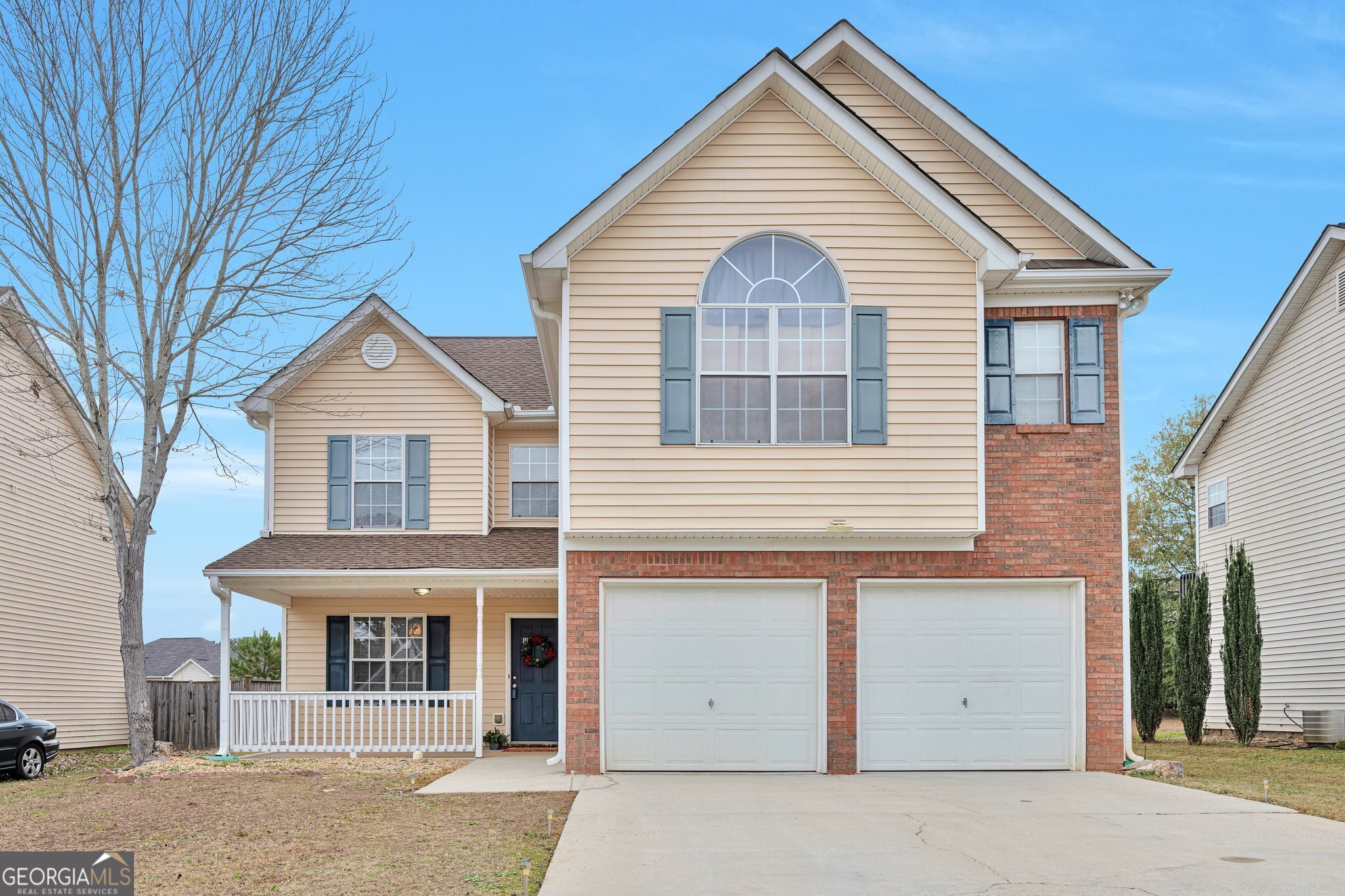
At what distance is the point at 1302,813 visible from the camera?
37.5ft

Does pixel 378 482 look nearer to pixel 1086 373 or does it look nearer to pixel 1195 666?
pixel 1086 373

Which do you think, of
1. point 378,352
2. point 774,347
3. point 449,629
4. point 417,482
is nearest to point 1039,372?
point 774,347

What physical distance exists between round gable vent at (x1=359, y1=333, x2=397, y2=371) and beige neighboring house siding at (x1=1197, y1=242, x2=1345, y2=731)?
1616 cm

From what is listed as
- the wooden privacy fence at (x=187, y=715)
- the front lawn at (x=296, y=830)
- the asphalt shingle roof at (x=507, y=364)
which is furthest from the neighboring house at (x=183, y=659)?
the front lawn at (x=296, y=830)

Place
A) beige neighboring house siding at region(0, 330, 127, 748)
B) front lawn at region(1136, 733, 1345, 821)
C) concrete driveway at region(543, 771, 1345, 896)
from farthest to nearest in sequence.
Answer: beige neighboring house siding at region(0, 330, 127, 748), front lawn at region(1136, 733, 1345, 821), concrete driveway at region(543, 771, 1345, 896)

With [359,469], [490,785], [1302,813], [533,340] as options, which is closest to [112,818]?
[490,785]

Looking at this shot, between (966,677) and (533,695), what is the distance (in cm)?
853

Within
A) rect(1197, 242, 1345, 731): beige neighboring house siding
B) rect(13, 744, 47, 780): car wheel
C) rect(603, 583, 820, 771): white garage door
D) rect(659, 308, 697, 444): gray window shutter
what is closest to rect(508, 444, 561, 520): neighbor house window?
rect(603, 583, 820, 771): white garage door

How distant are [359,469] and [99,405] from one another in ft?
13.6

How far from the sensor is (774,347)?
1458 cm

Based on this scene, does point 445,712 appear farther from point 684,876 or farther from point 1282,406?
point 1282,406

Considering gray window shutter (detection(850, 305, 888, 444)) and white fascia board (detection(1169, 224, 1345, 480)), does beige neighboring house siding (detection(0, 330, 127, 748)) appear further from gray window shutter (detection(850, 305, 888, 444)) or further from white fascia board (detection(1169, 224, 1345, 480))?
white fascia board (detection(1169, 224, 1345, 480))

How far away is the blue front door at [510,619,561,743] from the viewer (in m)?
20.9

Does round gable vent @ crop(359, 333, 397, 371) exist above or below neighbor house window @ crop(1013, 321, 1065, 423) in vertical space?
above
